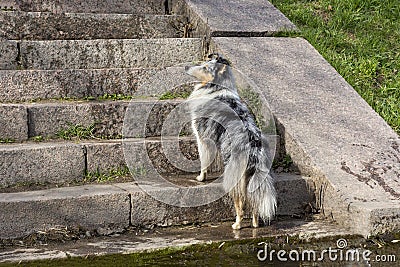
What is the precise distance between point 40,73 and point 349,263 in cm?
304

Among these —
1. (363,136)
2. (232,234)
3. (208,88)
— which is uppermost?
(208,88)

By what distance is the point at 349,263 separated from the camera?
4.30 meters

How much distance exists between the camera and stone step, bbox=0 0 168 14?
679 cm

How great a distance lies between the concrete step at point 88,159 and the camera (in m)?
4.78

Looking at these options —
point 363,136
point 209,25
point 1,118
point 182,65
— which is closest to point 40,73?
point 1,118

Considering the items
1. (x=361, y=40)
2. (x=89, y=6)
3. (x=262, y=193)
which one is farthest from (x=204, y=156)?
(x=89, y=6)

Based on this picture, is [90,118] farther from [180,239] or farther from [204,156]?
[180,239]

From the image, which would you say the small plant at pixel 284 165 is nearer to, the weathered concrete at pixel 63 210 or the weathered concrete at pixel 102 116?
the weathered concrete at pixel 102 116

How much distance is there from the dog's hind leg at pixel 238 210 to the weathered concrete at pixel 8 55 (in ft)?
8.40

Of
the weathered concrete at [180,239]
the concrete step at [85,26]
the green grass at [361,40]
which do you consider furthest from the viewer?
the concrete step at [85,26]

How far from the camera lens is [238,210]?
4.70 metres

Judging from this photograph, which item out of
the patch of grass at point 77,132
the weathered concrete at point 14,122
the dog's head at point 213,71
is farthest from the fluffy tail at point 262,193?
the weathered concrete at point 14,122

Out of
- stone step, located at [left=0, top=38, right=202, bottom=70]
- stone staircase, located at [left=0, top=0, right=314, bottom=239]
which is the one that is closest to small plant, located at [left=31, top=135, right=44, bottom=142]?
stone staircase, located at [left=0, top=0, right=314, bottom=239]

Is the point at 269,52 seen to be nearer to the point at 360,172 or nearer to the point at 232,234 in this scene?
the point at 360,172
